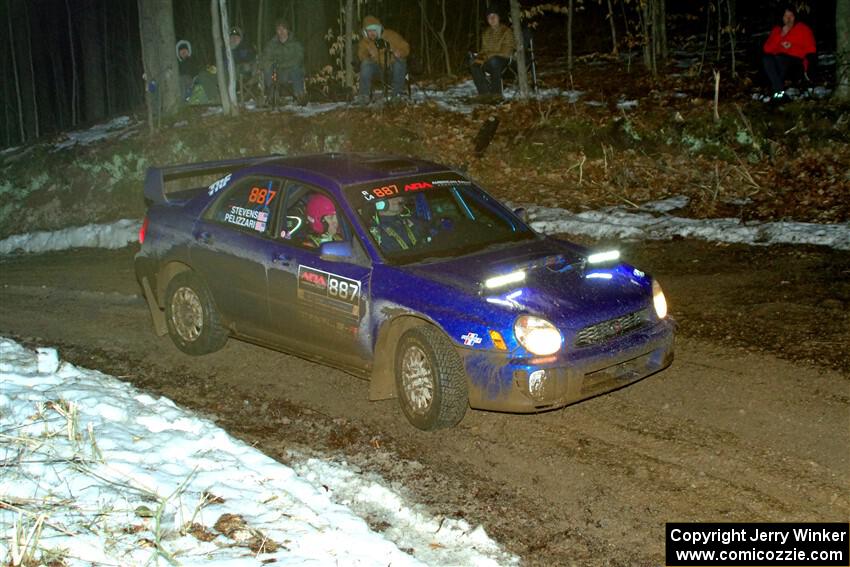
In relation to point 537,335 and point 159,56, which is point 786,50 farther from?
point 159,56

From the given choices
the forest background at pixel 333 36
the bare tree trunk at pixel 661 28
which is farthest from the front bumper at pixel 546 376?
the bare tree trunk at pixel 661 28

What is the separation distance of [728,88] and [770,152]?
10.7 feet

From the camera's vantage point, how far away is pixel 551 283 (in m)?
5.98

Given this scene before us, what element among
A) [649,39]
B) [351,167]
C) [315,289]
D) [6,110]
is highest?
[649,39]

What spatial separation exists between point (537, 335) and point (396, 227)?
4.94 ft

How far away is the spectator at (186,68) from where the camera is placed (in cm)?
1859

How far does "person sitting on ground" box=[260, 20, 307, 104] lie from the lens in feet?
58.7

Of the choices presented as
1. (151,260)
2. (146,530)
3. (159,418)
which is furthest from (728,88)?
(146,530)

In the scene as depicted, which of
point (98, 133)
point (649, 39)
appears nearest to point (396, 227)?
point (649, 39)

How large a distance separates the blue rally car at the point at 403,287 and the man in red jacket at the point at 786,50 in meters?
8.83

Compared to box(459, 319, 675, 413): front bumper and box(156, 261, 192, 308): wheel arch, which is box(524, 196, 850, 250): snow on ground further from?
box(156, 261, 192, 308): wheel arch

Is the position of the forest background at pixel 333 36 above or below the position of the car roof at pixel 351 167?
above

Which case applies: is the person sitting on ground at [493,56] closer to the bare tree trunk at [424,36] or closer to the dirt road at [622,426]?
the dirt road at [622,426]

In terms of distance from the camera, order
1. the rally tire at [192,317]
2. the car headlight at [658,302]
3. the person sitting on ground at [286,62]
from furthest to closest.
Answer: the person sitting on ground at [286,62]
the rally tire at [192,317]
the car headlight at [658,302]
